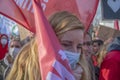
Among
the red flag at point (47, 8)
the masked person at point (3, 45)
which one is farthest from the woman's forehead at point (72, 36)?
the masked person at point (3, 45)

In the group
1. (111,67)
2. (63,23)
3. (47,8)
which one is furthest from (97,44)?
(63,23)

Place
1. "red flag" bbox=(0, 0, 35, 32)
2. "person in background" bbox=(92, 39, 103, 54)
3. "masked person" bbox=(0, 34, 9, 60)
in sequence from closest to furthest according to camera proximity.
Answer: "red flag" bbox=(0, 0, 35, 32) → "person in background" bbox=(92, 39, 103, 54) → "masked person" bbox=(0, 34, 9, 60)

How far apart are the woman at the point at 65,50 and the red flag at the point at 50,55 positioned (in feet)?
0.41

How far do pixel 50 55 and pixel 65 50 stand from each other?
0.27m

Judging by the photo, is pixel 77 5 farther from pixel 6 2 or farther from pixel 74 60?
pixel 74 60

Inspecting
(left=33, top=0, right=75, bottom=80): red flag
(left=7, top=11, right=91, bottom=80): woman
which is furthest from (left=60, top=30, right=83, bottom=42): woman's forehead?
(left=33, top=0, right=75, bottom=80): red flag

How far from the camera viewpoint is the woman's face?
267cm

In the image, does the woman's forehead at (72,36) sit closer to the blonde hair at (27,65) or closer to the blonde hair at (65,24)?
the blonde hair at (65,24)

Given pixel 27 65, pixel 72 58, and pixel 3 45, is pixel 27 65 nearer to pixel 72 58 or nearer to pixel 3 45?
pixel 72 58

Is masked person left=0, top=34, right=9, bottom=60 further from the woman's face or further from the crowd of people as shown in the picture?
the woman's face

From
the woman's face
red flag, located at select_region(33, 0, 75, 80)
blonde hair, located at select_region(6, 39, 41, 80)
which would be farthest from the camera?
the woman's face

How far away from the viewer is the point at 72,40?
8.81ft

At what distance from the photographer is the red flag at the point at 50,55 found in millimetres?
2428

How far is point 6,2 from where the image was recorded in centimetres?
352
